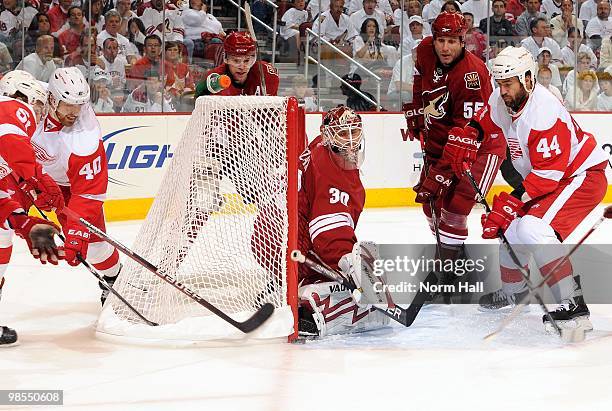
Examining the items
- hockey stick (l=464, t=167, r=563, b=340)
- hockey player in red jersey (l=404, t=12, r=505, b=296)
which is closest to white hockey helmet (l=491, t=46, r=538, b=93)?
hockey stick (l=464, t=167, r=563, b=340)

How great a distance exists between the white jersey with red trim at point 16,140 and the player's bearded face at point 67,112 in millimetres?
411

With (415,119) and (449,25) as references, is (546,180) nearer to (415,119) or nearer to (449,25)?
(449,25)

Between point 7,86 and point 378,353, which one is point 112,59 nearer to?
point 7,86

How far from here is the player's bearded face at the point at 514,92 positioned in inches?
167

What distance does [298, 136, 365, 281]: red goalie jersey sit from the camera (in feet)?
13.8

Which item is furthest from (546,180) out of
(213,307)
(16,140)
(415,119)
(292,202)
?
(16,140)

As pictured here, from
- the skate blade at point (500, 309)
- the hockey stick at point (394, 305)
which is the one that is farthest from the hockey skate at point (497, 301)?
the hockey stick at point (394, 305)

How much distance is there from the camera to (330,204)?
4.20m

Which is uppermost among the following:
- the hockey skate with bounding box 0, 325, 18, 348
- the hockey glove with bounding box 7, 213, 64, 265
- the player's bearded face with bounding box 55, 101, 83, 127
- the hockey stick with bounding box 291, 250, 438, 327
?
the player's bearded face with bounding box 55, 101, 83, 127

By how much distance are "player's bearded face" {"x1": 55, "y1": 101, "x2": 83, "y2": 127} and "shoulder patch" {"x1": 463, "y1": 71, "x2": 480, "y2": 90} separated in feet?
5.57

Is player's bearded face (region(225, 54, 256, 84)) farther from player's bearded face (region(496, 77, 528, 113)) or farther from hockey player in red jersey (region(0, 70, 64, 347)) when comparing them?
player's bearded face (region(496, 77, 528, 113))

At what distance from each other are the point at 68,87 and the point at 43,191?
1.53ft

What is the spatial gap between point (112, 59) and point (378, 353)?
3.98 metres

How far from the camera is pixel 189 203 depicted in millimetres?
4363
